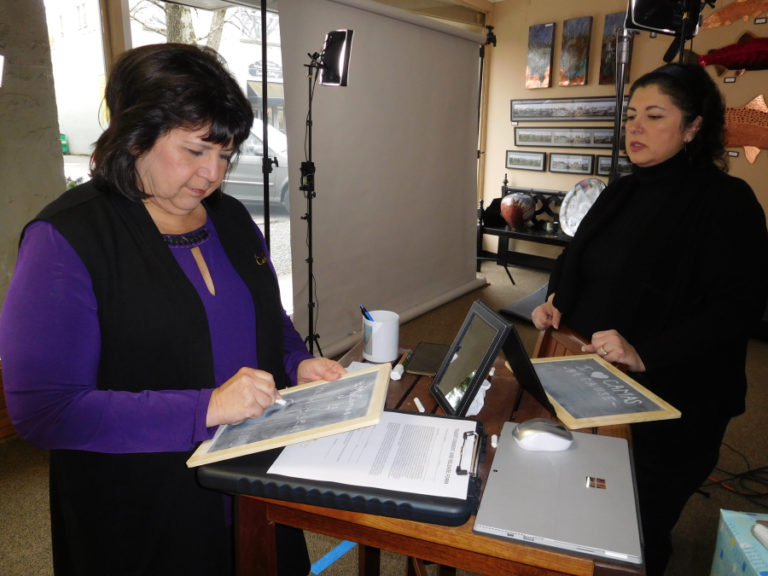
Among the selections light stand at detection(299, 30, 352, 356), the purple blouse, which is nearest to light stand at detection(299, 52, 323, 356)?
light stand at detection(299, 30, 352, 356)

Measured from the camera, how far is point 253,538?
2.85 ft

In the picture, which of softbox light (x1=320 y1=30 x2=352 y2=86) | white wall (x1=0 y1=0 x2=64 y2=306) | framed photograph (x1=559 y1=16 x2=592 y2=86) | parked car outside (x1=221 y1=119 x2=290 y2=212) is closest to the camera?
white wall (x1=0 y1=0 x2=64 y2=306)

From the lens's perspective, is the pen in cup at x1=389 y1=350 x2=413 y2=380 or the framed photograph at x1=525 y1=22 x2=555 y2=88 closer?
the pen in cup at x1=389 y1=350 x2=413 y2=380

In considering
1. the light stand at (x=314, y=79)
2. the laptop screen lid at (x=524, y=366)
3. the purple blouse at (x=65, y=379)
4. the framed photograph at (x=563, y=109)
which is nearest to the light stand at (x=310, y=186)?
the light stand at (x=314, y=79)

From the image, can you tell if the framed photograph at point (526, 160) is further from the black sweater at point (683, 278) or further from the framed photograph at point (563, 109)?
the black sweater at point (683, 278)

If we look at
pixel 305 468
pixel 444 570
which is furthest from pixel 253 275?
pixel 444 570

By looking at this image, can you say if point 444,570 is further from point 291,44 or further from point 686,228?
point 291,44

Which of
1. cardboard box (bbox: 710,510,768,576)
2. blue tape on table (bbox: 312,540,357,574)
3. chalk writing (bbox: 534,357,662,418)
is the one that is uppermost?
chalk writing (bbox: 534,357,662,418)

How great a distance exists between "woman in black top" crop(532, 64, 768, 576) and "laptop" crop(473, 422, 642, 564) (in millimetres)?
501

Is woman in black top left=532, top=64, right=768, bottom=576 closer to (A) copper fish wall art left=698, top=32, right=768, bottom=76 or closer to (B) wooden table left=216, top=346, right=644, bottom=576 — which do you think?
(B) wooden table left=216, top=346, right=644, bottom=576

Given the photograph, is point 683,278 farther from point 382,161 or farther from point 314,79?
point 382,161

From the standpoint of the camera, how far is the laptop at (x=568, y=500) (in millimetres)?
691

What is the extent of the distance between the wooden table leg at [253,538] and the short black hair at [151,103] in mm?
541

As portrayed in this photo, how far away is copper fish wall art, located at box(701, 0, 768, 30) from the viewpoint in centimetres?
400
